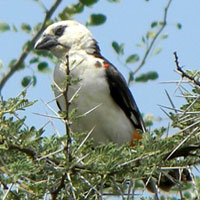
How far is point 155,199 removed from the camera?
9.02ft

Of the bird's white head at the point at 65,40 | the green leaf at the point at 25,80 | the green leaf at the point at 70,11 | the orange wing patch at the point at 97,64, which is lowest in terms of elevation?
the green leaf at the point at 25,80

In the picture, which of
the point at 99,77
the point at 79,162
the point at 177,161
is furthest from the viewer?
the point at 99,77

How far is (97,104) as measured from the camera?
4566 millimetres

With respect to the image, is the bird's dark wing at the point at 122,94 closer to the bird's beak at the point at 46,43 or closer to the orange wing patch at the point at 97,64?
the orange wing patch at the point at 97,64

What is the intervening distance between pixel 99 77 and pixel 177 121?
1986 mm

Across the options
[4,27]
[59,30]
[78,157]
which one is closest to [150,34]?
[59,30]

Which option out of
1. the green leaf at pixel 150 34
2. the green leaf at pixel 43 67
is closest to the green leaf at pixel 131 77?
the green leaf at pixel 150 34

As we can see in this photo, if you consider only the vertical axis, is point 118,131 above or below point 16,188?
below

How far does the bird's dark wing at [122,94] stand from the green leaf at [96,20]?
3.70ft

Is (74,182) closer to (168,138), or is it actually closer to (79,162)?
(79,162)

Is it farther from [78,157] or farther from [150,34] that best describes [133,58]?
[78,157]

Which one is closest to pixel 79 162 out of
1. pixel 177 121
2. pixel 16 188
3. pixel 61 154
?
pixel 61 154

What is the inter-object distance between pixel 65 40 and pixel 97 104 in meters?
0.81

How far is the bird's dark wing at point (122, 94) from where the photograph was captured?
4.68m
